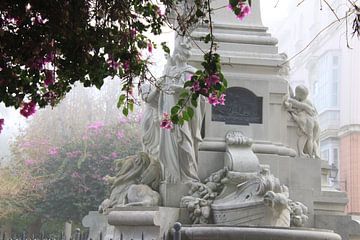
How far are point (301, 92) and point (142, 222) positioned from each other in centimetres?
338

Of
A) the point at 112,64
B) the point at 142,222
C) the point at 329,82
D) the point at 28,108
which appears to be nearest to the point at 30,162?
the point at 329,82

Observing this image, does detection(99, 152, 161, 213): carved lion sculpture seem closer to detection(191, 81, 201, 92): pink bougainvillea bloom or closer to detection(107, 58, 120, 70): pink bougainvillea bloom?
detection(107, 58, 120, 70): pink bougainvillea bloom

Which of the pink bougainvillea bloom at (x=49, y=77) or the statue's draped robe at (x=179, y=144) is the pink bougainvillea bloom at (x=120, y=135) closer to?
the statue's draped robe at (x=179, y=144)

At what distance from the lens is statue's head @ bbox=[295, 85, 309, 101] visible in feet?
37.5

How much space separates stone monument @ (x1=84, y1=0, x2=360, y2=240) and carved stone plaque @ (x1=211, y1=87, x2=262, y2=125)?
0.01 meters

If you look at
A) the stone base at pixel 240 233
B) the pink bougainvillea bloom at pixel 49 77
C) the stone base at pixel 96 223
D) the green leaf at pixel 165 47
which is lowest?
the stone base at pixel 240 233

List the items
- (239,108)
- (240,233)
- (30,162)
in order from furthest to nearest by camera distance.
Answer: (30,162) < (239,108) < (240,233)

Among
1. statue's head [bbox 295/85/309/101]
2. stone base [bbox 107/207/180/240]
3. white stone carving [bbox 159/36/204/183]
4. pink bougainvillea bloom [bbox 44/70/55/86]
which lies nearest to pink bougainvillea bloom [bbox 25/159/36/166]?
statue's head [bbox 295/85/309/101]

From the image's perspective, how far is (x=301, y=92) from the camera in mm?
11453

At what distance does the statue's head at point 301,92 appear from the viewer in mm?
11430

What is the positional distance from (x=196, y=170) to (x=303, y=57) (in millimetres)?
30631

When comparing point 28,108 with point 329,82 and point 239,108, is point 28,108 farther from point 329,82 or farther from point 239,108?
point 329,82

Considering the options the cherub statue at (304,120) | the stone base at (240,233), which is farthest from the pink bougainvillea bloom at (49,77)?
the cherub statue at (304,120)

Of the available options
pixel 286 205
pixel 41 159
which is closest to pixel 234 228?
pixel 286 205
